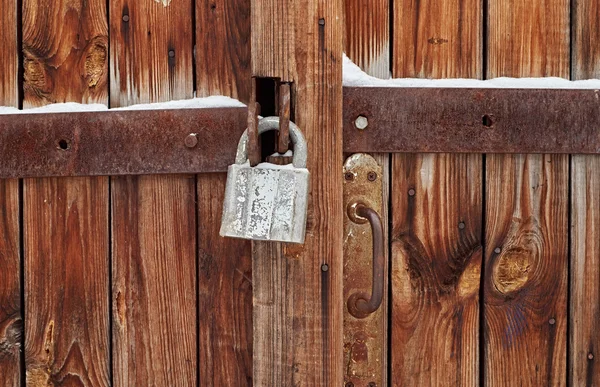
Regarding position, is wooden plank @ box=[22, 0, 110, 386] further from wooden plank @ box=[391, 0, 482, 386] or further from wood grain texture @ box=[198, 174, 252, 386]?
wooden plank @ box=[391, 0, 482, 386]

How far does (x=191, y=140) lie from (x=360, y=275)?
378 mm

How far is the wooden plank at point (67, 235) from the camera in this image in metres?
1.08

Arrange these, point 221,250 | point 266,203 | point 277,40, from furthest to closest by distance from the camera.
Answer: point 221,250 → point 277,40 → point 266,203

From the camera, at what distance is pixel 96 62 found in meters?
1.08

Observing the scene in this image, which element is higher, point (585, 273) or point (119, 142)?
point (119, 142)

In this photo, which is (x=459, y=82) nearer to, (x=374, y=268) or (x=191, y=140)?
(x=374, y=268)

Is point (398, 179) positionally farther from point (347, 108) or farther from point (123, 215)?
point (123, 215)

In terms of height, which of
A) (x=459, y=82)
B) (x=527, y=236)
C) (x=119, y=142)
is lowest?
(x=527, y=236)

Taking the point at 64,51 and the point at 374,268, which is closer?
the point at 374,268

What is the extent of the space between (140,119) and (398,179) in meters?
0.47

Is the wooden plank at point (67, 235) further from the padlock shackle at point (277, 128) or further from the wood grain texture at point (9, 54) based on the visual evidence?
the padlock shackle at point (277, 128)

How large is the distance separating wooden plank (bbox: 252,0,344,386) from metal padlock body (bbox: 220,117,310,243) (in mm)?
143

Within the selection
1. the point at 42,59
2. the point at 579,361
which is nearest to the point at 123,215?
the point at 42,59

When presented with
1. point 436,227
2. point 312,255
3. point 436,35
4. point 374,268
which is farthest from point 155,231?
point 436,35
